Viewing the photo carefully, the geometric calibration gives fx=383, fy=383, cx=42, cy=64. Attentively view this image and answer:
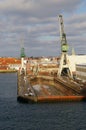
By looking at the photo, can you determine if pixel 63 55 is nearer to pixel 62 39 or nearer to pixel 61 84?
pixel 62 39

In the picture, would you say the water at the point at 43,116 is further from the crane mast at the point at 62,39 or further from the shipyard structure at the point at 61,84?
the crane mast at the point at 62,39

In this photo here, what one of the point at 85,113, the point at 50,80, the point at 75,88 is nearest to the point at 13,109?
the point at 85,113

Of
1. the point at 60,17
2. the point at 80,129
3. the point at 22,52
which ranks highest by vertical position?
the point at 60,17

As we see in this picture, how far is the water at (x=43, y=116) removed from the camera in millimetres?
31000

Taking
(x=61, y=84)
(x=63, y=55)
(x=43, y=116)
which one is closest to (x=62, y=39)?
(x=63, y=55)

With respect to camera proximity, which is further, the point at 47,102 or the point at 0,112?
the point at 47,102

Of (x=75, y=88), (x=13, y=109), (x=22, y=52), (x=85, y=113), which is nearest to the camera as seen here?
(x=85, y=113)

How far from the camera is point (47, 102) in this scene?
4412 centimetres

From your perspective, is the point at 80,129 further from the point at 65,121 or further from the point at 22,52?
the point at 22,52

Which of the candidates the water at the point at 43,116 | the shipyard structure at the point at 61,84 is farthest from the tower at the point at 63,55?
the water at the point at 43,116

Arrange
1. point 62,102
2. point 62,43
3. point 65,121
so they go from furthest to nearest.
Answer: point 62,43, point 62,102, point 65,121

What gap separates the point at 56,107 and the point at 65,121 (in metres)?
7.53

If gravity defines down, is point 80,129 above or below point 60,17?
below

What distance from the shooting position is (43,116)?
35.5m
